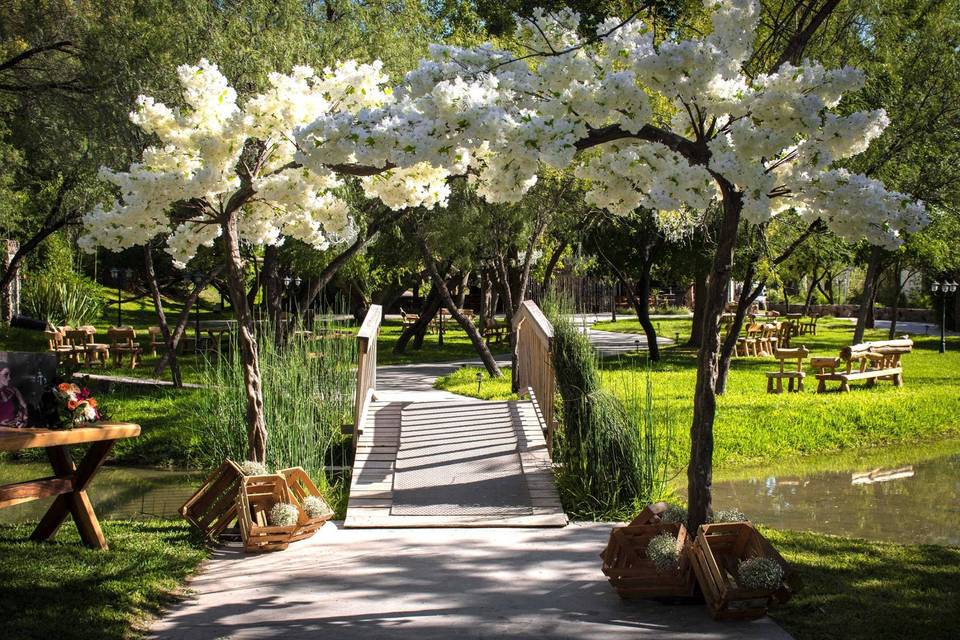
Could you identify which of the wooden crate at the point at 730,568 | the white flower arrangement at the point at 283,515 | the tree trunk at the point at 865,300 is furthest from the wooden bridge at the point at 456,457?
the tree trunk at the point at 865,300

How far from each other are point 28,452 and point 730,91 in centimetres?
975

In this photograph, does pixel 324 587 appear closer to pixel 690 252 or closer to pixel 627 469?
pixel 627 469

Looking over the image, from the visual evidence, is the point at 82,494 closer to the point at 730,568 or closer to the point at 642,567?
the point at 642,567

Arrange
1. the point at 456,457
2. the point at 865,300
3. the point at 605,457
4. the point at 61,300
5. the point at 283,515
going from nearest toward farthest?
the point at 283,515, the point at 605,457, the point at 456,457, the point at 865,300, the point at 61,300

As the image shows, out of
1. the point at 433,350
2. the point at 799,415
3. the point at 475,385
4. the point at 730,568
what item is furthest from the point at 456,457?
the point at 433,350

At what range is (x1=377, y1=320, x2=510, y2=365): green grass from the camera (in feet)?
72.9

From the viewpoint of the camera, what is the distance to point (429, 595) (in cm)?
544

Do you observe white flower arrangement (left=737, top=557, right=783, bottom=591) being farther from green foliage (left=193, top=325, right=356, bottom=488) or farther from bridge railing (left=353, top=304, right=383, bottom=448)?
bridge railing (left=353, top=304, right=383, bottom=448)

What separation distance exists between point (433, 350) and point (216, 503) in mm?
17904

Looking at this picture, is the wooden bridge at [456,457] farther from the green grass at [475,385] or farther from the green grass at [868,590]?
the green grass at [868,590]

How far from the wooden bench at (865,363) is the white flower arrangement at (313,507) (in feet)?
34.3

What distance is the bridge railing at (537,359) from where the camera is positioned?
30.2 ft

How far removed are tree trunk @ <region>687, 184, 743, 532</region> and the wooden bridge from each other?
1794 mm

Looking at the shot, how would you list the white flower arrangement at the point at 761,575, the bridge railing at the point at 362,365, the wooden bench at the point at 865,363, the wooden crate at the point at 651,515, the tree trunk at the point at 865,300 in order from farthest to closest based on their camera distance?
the tree trunk at the point at 865,300 → the wooden bench at the point at 865,363 → the bridge railing at the point at 362,365 → the wooden crate at the point at 651,515 → the white flower arrangement at the point at 761,575
